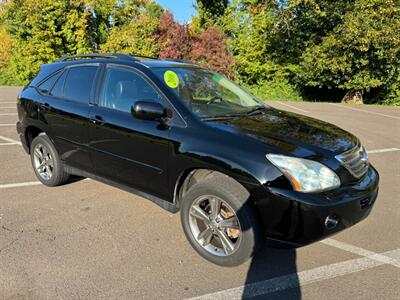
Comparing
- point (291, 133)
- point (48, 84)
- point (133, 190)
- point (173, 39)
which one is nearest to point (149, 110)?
point (133, 190)

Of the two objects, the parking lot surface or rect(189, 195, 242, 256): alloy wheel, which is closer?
the parking lot surface

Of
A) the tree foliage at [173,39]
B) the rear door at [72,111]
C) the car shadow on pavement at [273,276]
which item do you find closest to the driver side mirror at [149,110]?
the rear door at [72,111]

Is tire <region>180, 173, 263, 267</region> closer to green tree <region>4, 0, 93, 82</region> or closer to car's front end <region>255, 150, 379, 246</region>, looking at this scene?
car's front end <region>255, 150, 379, 246</region>

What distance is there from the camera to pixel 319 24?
19.7m

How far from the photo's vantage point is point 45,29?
27125 millimetres

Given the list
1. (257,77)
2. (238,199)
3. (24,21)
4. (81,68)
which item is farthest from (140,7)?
(238,199)

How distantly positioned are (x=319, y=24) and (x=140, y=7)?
636 inches

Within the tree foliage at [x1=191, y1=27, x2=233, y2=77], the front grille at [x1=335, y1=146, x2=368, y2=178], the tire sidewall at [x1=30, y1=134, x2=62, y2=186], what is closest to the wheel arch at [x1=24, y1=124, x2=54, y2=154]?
the tire sidewall at [x1=30, y1=134, x2=62, y2=186]

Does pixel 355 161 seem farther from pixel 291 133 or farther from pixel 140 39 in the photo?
pixel 140 39

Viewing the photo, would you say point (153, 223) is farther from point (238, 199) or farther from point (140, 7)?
point (140, 7)

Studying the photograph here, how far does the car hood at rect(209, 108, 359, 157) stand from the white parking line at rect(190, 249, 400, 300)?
974 mm

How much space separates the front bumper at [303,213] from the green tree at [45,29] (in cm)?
2746

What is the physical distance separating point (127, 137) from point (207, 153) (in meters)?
0.99

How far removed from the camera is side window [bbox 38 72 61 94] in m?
4.99
